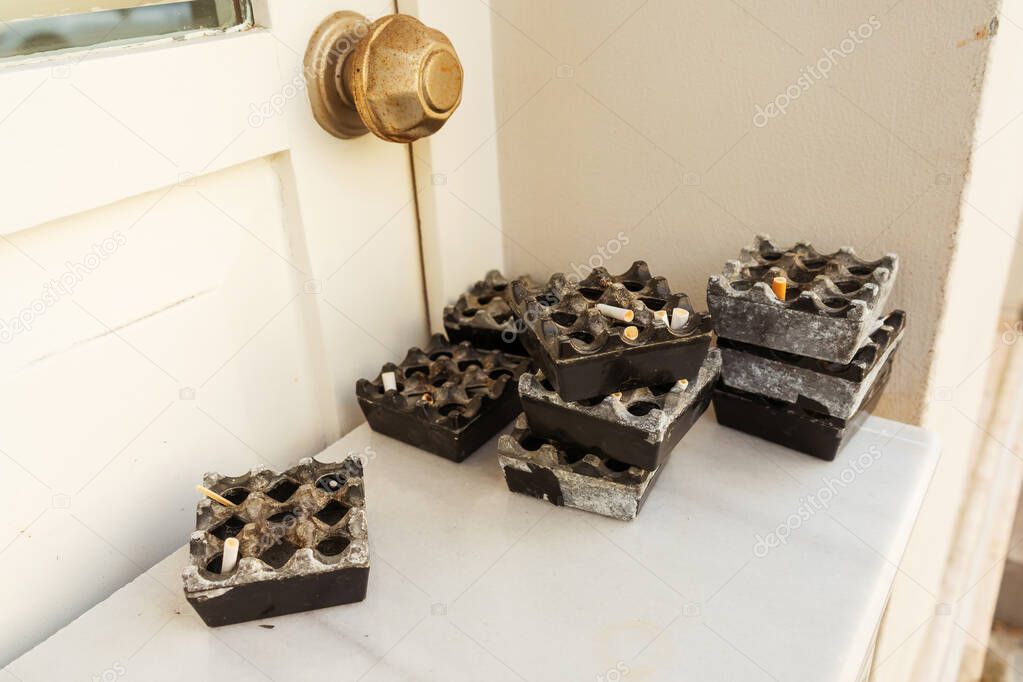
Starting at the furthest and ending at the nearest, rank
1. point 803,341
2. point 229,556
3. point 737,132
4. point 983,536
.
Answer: point 983,536
point 737,132
point 803,341
point 229,556

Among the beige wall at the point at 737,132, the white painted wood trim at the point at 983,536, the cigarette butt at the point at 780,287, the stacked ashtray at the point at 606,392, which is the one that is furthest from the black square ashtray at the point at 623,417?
the white painted wood trim at the point at 983,536

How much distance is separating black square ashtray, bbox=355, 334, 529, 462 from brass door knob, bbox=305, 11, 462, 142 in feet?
0.87

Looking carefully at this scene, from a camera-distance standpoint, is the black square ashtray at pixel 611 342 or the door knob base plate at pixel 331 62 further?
the door knob base plate at pixel 331 62

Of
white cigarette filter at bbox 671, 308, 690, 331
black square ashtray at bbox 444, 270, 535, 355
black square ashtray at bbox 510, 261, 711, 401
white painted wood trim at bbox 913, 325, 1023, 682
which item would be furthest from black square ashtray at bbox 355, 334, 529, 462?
white painted wood trim at bbox 913, 325, 1023, 682

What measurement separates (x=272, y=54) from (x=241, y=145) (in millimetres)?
97

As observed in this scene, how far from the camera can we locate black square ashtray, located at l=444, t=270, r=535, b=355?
954mm

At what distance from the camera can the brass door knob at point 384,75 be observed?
0.79m

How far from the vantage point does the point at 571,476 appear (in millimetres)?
750

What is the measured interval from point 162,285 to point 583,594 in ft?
1.62

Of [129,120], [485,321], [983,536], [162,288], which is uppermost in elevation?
[129,120]

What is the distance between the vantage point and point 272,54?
0.79 m

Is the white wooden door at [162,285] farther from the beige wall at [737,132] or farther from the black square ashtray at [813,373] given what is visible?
the black square ashtray at [813,373]

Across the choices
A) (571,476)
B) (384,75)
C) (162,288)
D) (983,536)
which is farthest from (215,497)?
(983,536)

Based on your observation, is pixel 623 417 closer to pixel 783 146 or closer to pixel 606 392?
pixel 606 392
